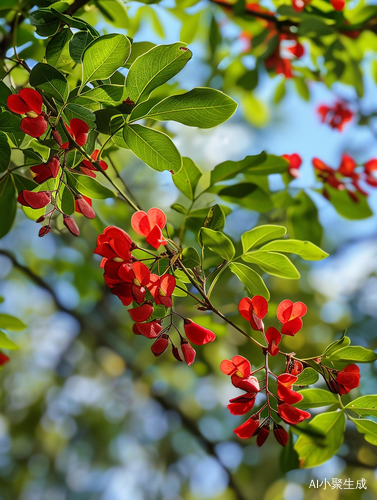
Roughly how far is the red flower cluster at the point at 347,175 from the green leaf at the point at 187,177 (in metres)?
0.47

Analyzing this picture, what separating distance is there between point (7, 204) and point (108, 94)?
1.02 ft

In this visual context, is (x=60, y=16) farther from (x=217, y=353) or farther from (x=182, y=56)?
(x=217, y=353)

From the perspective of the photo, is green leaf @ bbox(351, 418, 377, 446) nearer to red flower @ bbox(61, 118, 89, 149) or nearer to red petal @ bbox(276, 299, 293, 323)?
red petal @ bbox(276, 299, 293, 323)

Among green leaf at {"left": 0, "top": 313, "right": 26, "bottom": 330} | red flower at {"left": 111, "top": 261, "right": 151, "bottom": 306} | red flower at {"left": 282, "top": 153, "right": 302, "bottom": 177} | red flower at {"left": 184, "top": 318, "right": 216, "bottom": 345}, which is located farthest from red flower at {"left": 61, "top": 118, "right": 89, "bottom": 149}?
red flower at {"left": 282, "top": 153, "right": 302, "bottom": 177}

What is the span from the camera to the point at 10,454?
186 centimetres

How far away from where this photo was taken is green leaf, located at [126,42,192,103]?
13.9 inches

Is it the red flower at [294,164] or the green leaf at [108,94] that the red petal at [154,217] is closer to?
the green leaf at [108,94]

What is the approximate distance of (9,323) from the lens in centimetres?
72

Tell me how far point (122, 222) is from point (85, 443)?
1.29 meters

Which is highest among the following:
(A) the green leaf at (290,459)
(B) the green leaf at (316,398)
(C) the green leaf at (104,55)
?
(C) the green leaf at (104,55)

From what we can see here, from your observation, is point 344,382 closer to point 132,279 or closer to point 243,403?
point 243,403

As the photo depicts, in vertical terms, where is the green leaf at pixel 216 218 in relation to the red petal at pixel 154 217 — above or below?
below

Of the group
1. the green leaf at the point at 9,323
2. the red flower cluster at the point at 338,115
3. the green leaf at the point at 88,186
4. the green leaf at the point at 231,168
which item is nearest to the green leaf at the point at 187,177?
the green leaf at the point at 231,168

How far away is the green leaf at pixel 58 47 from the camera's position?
0.37m
